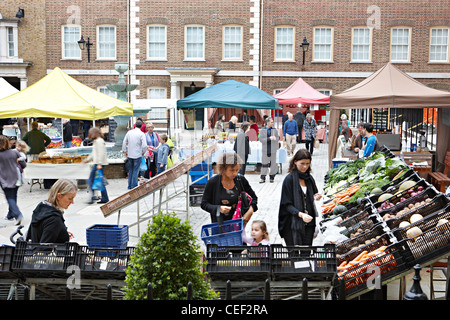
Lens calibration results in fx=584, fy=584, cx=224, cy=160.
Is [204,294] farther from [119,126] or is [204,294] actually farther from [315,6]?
[315,6]

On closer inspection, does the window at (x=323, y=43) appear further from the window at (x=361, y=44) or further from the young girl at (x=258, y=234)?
the young girl at (x=258, y=234)

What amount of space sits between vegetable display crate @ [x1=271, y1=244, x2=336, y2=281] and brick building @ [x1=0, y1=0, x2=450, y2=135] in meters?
24.3

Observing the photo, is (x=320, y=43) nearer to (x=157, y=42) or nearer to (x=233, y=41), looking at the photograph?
(x=233, y=41)

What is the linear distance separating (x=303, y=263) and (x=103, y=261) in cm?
167

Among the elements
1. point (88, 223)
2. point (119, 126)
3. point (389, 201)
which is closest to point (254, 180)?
point (119, 126)

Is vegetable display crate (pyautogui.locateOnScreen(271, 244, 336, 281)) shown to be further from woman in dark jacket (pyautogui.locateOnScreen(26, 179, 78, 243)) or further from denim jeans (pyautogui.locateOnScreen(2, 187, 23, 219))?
denim jeans (pyautogui.locateOnScreen(2, 187, 23, 219))

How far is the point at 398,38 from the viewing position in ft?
95.7

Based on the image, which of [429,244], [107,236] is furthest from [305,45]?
[429,244]

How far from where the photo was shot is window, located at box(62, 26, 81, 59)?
3044 centimetres

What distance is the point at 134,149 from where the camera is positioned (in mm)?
14062

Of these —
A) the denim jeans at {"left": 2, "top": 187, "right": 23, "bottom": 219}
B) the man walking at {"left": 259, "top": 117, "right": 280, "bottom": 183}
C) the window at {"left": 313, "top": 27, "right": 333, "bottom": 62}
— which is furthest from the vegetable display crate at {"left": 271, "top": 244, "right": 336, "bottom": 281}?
the window at {"left": 313, "top": 27, "right": 333, "bottom": 62}

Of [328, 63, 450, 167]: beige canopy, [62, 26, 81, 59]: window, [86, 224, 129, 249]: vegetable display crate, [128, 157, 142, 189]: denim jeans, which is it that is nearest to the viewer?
[86, 224, 129, 249]: vegetable display crate

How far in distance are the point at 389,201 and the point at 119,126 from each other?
1359cm

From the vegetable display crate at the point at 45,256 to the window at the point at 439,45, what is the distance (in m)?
27.7
